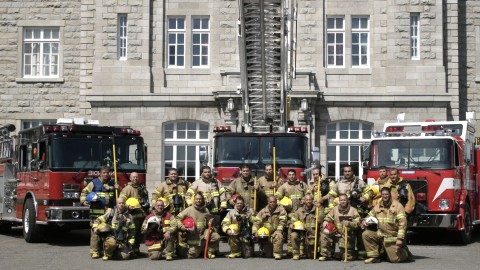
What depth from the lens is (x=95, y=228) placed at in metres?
15.5

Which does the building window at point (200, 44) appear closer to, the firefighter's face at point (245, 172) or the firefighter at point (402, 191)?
the firefighter's face at point (245, 172)

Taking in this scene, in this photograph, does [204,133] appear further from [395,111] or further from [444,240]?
[444,240]

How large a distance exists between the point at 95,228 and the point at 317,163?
199 inches

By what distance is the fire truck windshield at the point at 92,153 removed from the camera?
1798 cm

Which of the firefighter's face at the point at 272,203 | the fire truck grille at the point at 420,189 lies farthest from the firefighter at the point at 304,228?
the fire truck grille at the point at 420,189

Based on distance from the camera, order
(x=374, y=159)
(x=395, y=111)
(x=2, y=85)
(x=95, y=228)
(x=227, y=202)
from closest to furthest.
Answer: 1. (x=95, y=228)
2. (x=227, y=202)
3. (x=374, y=159)
4. (x=395, y=111)
5. (x=2, y=85)

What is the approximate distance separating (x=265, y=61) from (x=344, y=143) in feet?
32.6

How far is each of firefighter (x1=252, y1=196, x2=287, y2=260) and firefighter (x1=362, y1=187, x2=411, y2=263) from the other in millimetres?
1483

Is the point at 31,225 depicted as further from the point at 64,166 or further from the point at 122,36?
the point at 122,36

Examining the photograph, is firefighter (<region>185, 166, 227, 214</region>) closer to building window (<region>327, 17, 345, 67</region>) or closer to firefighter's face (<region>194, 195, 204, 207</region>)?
firefighter's face (<region>194, 195, 204, 207</region>)

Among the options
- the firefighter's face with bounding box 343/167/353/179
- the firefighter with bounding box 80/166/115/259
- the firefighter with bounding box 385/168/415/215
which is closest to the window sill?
the firefighter with bounding box 80/166/115/259

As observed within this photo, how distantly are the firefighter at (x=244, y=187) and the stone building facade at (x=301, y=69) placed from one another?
10.2 meters

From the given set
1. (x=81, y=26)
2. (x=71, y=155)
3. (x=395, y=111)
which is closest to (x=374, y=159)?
(x=71, y=155)

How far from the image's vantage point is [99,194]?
56.5ft
